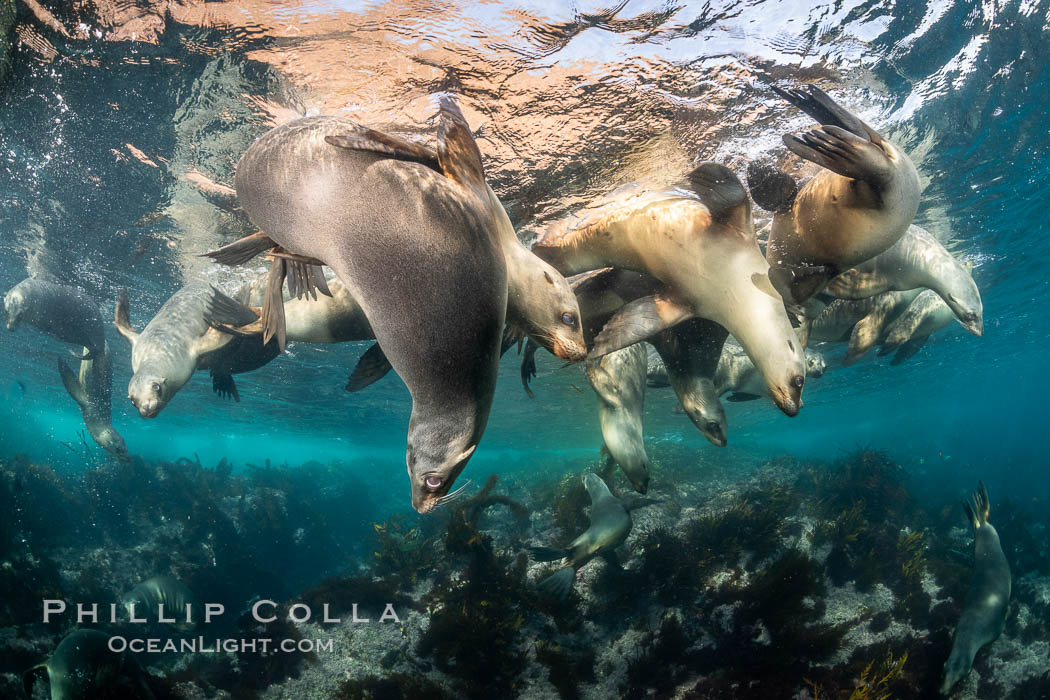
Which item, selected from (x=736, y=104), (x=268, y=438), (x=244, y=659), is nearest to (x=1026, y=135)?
(x=736, y=104)

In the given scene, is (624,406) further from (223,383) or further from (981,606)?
(981,606)

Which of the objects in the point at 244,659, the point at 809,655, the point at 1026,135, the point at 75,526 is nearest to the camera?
the point at 809,655

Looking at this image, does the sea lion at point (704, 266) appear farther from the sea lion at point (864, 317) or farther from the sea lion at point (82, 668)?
the sea lion at point (82, 668)

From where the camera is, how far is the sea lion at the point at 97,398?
Result: 980 centimetres

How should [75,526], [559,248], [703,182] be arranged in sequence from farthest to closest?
[75,526] < [559,248] < [703,182]

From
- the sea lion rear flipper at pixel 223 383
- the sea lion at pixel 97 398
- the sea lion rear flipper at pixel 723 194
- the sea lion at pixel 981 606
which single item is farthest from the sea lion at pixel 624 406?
the sea lion at pixel 97 398

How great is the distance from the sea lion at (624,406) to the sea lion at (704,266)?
6.59 ft

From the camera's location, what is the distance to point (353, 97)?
505 cm

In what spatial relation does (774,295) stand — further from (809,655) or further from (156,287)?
(156,287)

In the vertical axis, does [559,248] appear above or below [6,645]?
above

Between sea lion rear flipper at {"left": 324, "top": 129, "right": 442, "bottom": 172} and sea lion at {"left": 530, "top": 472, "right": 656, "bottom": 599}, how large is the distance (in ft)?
20.4

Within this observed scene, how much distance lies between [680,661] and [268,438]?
1869 inches

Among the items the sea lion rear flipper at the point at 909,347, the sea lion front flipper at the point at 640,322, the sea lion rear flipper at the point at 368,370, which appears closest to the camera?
the sea lion front flipper at the point at 640,322

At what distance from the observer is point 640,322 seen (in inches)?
121
